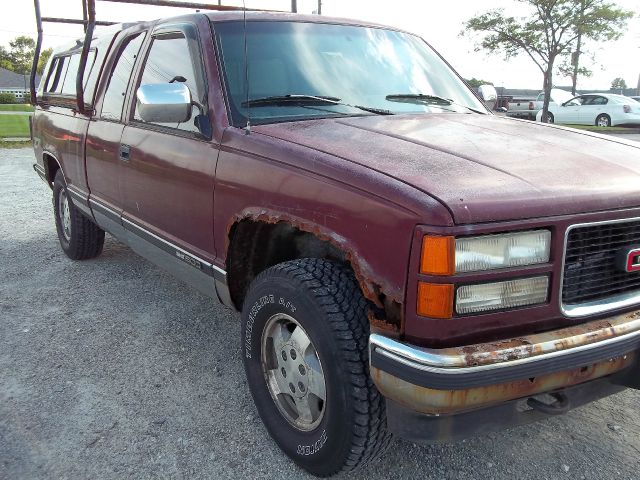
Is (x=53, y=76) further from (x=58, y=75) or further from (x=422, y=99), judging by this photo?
(x=422, y=99)

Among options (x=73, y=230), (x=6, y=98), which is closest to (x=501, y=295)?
(x=73, y=230)

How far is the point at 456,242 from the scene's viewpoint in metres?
1.86

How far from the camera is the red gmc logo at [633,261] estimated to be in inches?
83.5

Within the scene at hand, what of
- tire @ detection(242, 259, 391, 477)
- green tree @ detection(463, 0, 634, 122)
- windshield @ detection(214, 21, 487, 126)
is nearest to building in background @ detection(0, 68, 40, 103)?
green tree @ detection(463, 0, 634, 122)

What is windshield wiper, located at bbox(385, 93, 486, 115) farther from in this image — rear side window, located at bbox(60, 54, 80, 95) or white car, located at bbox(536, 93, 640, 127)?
white car, located at bbox(536, 93, 640, 127)

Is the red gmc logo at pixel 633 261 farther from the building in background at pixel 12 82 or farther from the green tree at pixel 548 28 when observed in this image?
the building in background at pixel 12 82

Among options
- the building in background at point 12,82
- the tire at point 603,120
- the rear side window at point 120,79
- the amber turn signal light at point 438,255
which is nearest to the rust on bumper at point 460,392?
the amber turn signal light at point 438,255

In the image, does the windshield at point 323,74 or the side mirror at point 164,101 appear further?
the windshield at point 323,74

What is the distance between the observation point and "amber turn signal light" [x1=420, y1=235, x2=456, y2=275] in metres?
1.84

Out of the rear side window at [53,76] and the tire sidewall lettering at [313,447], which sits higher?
the rear side window at [53,76]

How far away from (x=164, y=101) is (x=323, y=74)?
0.85m

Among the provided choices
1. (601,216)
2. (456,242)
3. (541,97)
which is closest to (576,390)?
(601,216)

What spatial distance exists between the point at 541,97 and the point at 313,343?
26.3 m

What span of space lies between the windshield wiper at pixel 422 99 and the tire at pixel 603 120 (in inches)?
887
